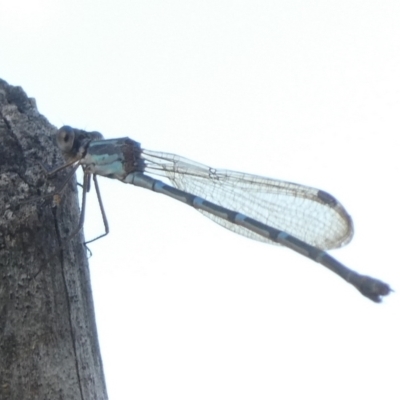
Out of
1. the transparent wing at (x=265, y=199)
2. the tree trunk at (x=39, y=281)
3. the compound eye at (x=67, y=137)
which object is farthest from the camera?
the transparent wing at (x=265, y=199)

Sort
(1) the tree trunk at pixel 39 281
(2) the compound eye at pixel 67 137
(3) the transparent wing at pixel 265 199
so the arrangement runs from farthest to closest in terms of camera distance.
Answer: (3) the transparent wing at pixel 265 199
(2) the compound eye at pixel 67 137
(1) the tree trunk at pixel 39 281

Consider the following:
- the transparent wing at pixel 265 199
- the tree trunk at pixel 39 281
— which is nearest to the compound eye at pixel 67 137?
the transparent wing at pixel 265 199

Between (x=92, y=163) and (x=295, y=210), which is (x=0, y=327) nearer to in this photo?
(x=92, y=163)

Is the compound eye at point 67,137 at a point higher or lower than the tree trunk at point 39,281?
higher

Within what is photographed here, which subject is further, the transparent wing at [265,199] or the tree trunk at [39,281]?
the transparent wing at [265,199]

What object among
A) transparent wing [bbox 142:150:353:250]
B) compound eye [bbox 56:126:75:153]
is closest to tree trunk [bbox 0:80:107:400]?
compound eye [bbox 56:126:75:153]

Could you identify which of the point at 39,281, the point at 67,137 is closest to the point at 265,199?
the point at 67,137

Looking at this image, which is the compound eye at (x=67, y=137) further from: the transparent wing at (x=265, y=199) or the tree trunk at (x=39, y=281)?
the tree trunk at (x=39, y=281)

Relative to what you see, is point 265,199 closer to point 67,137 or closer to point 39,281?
point 67,137
